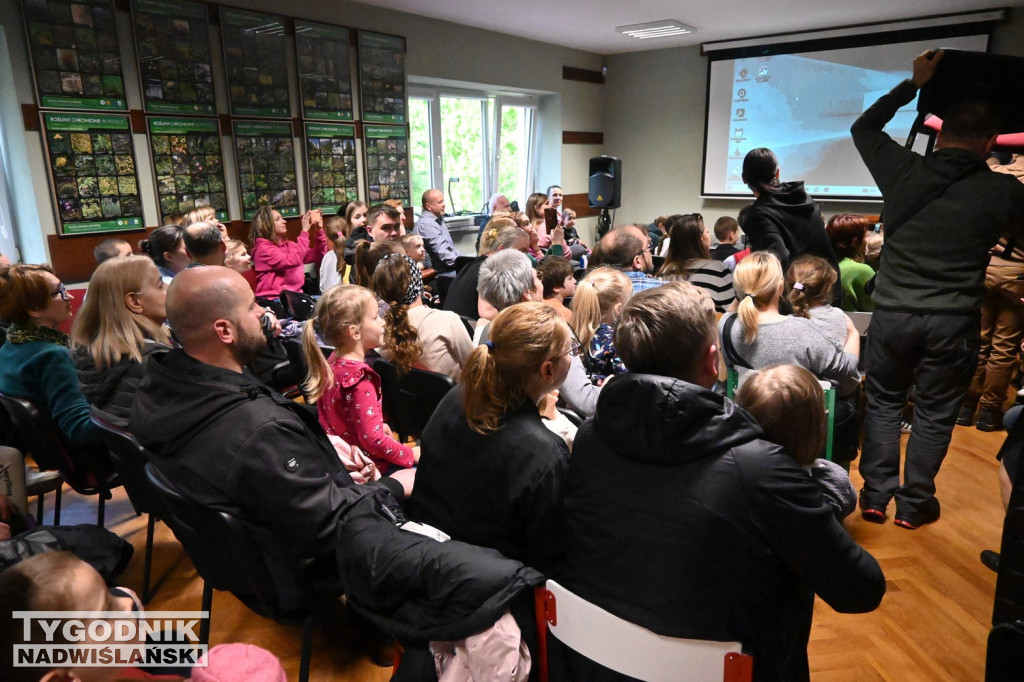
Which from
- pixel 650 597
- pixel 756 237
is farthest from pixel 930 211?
pixel 650 597

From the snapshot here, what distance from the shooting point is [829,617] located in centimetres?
206

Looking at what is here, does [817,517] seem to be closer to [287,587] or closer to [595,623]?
[595,623]

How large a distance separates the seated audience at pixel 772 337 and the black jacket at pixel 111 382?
2203 millimetres

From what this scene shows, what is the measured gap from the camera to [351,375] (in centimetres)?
211

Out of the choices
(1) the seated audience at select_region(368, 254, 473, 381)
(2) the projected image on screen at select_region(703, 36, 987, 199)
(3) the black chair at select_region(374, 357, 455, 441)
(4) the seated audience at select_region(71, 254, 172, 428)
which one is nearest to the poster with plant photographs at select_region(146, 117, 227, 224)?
(4) the seated audience at select_region(71, 254, 172, 428)

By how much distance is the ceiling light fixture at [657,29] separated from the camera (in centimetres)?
661

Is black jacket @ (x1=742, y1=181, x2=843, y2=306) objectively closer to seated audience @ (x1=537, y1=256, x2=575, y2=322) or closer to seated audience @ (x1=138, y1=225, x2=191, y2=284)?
seated audience @ (x1=537, y1=256, x2=575, y2=322)

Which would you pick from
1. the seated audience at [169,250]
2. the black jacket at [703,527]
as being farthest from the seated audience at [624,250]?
the seated audience at [169,250]

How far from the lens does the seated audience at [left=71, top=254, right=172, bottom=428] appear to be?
2189 mm

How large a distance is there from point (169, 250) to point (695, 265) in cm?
288

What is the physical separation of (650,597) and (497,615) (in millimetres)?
271

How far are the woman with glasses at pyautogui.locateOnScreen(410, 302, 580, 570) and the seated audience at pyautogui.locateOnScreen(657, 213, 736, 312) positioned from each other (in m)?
2.20

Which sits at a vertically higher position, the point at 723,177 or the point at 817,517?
the point at 723,177

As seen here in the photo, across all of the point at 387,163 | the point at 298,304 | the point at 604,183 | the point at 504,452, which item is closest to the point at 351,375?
the point at 504,452
